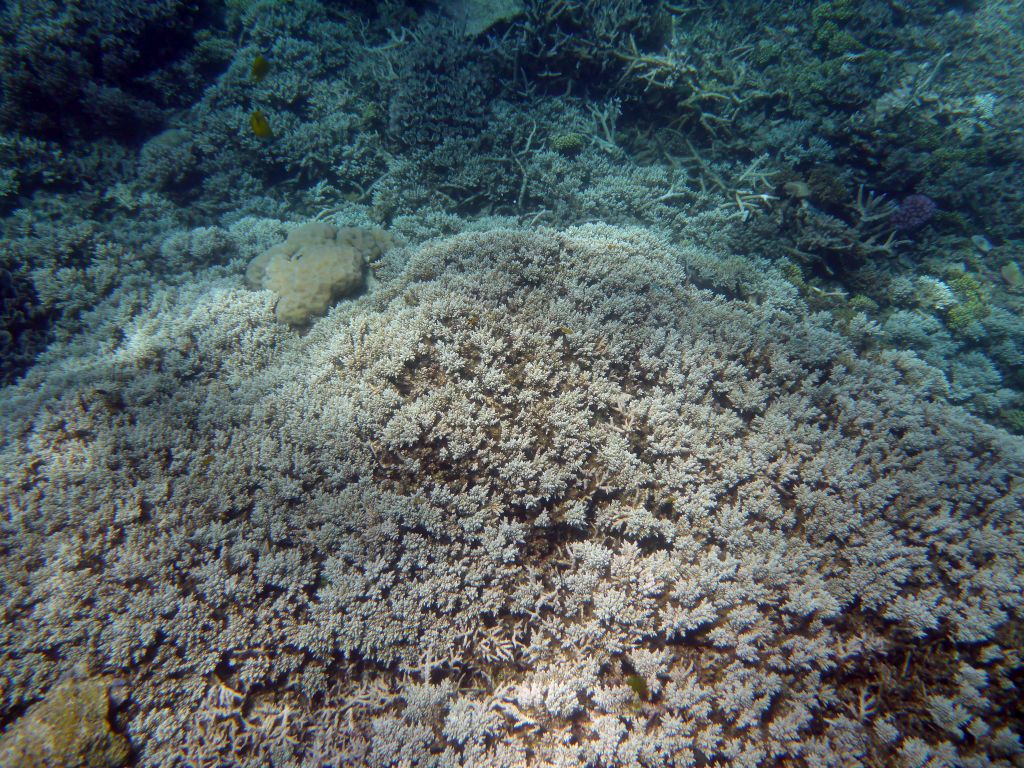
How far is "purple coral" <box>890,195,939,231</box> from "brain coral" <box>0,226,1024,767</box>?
4.38 meters

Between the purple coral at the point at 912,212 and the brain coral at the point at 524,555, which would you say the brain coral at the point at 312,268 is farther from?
the purple coral at the point at 912,212

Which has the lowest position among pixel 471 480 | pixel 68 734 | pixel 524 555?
pixel 68 734

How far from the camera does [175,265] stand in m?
4.98

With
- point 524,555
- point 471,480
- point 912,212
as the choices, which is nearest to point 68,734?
point 471,480

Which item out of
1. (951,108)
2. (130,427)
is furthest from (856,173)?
(130,427)

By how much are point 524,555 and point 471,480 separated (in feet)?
1.87

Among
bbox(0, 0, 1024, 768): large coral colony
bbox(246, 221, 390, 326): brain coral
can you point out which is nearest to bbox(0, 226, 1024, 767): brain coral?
bbox(0, 0, 1024, 768): large coral colony

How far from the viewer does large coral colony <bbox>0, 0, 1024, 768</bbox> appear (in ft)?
7.93

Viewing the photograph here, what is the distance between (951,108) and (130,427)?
39.3 feet

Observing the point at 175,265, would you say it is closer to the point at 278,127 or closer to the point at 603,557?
the point at 278,127

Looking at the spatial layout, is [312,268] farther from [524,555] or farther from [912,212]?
[912,212]

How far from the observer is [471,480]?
9.50 ft

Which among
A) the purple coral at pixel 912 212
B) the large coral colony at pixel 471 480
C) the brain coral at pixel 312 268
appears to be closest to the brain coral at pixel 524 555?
the large coral colony at pixel 471 480

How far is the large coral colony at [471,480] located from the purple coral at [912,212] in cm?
116
